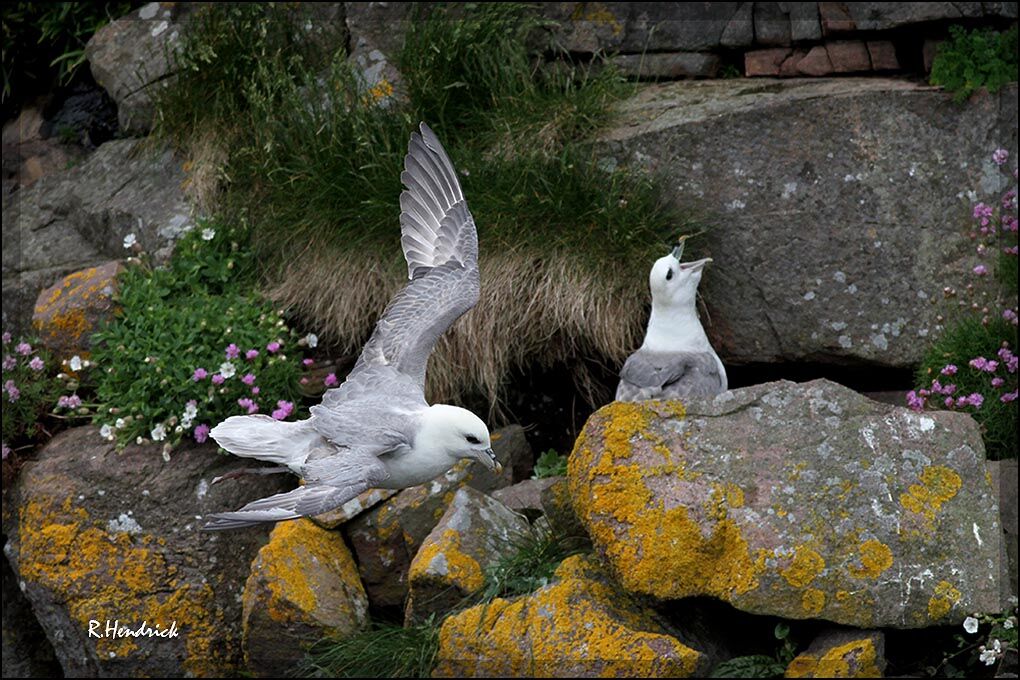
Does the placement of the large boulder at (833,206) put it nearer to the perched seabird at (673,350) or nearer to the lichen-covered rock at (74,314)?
the perched seabird at (673,350)

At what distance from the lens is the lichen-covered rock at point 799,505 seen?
12.8 ft

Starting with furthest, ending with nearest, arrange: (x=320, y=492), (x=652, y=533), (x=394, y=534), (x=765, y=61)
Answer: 1. (x=765, y=61)
2. (x=394, y=534)
3. (x=652, y=533)
4. (x=320, y=492)

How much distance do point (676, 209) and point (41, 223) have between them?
10.2 feet

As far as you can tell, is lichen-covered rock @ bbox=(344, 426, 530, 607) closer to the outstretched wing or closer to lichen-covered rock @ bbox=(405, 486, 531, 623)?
lichen-covered rock @ bbox=(405, 486, 531, 623)

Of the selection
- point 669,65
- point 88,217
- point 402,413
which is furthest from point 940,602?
point 88,217

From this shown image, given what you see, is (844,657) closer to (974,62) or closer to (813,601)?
(813,601)

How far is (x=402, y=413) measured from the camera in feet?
13.3

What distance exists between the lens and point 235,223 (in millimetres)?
5949

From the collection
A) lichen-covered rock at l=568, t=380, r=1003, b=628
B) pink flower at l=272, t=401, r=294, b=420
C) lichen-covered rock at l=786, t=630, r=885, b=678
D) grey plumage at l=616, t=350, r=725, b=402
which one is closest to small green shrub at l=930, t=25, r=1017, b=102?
grey plumage at l=616, t=350, r=725, b=402

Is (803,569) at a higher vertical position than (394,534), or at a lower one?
higher

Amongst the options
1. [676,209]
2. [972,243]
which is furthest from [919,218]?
[676,209]

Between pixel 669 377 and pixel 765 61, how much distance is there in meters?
2.04

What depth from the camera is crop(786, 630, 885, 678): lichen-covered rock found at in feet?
12.5

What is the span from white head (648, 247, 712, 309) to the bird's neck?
0.02 m
